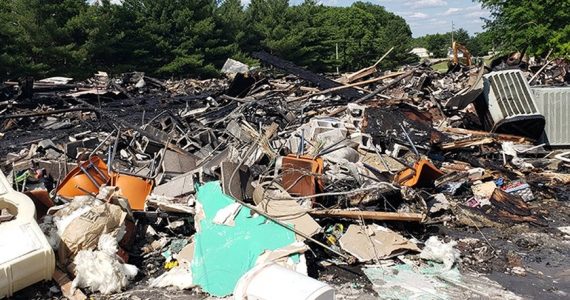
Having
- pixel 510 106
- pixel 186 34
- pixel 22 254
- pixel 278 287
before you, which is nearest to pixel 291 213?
pixel 278 287

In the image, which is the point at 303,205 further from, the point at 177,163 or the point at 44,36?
the point at 44,36

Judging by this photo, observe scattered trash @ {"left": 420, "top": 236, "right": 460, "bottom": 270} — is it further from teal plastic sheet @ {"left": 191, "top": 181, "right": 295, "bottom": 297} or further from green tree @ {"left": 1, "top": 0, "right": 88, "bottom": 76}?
green tree @ {"left": 1, "top": 0, "right": 88, "bottom": 76}

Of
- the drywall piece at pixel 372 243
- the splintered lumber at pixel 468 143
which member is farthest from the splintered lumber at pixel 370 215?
the splintered lumber at pixel 468 143

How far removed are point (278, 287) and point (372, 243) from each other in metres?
2.03

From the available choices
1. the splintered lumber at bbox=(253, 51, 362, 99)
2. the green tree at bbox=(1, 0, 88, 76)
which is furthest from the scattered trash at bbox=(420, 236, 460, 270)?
the green tree at bbox=(1, 0, 88, 76)

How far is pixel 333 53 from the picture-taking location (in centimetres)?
4731

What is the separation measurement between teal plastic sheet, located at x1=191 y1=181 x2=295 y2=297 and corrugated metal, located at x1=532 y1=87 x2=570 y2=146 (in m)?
6.55

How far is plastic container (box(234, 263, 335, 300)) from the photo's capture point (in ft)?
9.97

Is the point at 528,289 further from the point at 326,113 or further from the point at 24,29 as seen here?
the point at 24,29

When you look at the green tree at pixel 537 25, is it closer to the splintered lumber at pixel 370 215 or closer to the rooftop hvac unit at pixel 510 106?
the rooftop hvac unit at pixel 510 106

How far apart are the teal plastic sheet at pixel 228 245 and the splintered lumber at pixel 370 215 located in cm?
62

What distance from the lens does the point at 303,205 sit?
5.34 metres

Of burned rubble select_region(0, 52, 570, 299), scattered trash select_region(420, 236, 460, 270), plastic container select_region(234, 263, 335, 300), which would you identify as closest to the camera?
plastic container select_region(234, 263, 335, 300)

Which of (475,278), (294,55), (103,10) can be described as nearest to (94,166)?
(475,278)
